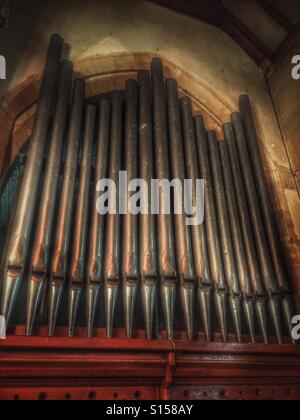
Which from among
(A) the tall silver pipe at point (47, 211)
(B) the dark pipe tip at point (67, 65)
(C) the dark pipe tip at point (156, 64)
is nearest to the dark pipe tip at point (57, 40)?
(B) the dark pipe tip at point (67, 65)

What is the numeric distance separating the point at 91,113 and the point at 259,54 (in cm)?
311

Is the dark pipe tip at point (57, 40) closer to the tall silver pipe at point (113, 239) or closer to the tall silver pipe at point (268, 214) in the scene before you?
the tall silver pipe at point (113, 239)

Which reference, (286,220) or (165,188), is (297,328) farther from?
(165,188)

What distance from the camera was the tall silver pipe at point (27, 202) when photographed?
2277 millimetres

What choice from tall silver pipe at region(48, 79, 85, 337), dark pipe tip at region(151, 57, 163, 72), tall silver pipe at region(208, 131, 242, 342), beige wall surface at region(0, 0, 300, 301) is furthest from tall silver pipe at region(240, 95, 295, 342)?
tall silver pipe at region(48, 79, 85, 337)

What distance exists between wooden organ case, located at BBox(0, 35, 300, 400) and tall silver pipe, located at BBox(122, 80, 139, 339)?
1 centimetres

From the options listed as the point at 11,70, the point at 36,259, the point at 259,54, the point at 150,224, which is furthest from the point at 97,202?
the point at 259,54

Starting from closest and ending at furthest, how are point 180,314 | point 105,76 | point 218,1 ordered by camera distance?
point 180,314
point 105,76
point 218,1

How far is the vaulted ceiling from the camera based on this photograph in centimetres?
471

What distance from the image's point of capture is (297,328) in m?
3.00

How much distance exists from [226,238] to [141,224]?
2.80ft

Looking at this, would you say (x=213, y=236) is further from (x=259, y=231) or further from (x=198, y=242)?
(x=259, y=231)

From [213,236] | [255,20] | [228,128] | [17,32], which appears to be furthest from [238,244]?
[255,20]

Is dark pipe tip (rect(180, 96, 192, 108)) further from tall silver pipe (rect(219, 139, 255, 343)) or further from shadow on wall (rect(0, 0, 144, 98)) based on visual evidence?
shadow on wall (rect(0, 0, 144, 98))
